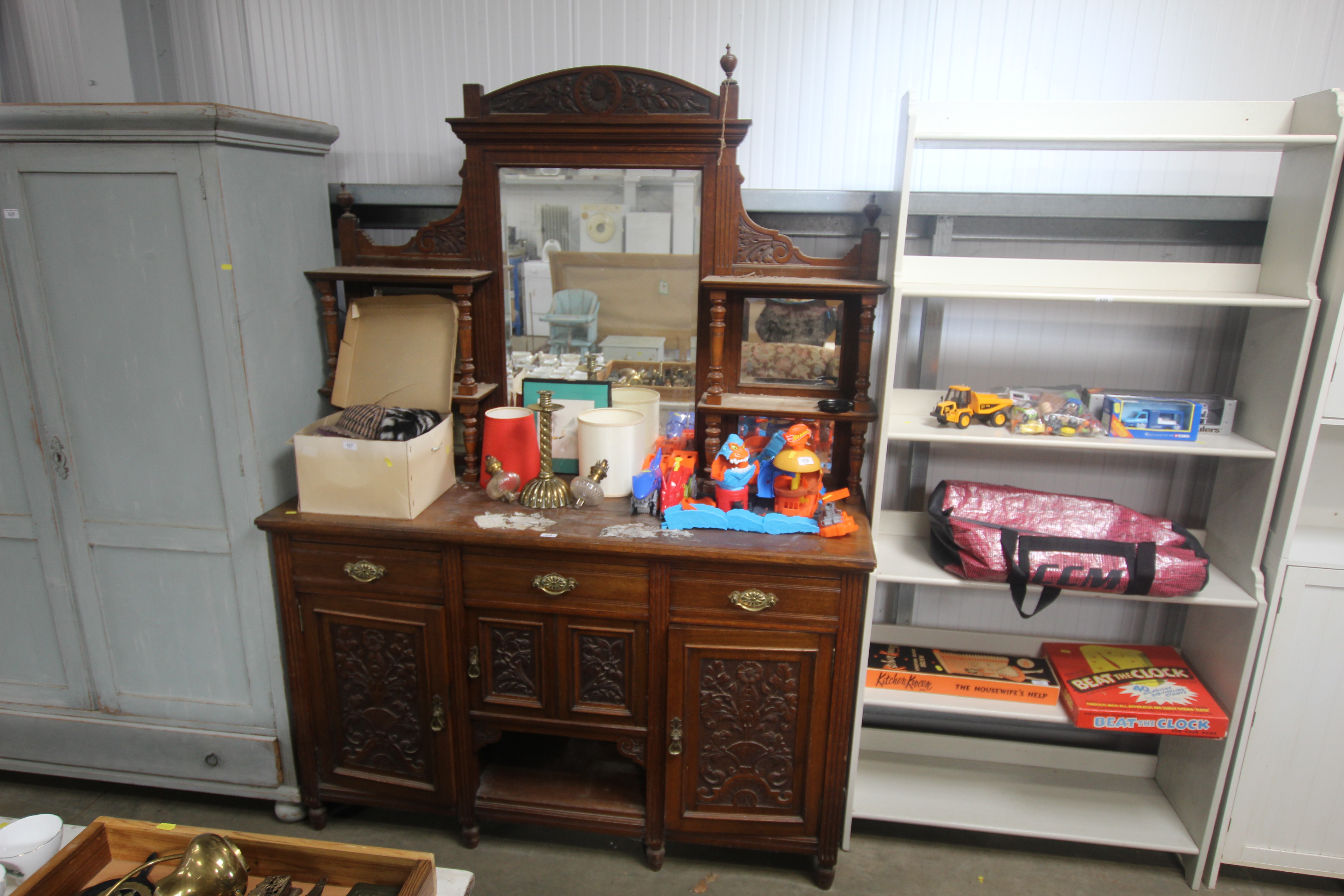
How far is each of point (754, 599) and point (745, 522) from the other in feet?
0.69

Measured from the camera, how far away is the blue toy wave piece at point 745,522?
2.07 m

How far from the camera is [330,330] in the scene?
2.39 m

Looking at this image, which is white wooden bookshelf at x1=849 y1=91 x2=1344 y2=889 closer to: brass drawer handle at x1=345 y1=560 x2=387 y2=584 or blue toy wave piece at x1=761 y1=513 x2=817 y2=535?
blue toy wave piece at x1=761 y1=513 x2=817 y2=535

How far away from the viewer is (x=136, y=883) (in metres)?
1.25

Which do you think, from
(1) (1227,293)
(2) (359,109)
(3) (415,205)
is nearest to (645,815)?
(3) (415,205)

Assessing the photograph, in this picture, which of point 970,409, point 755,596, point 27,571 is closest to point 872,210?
point 970,409

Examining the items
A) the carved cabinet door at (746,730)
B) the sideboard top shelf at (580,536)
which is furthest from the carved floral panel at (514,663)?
the carved cabinet door at (746,730)

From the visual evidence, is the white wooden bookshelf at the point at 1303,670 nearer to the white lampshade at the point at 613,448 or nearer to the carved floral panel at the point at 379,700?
the white lampshade at the point at 613,448

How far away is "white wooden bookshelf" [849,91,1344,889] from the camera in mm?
1968

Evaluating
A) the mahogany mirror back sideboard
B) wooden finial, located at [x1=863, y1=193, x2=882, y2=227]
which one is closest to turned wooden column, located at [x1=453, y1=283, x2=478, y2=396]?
the mahogany mirror back sideboard

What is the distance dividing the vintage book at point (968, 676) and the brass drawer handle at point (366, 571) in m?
1.43

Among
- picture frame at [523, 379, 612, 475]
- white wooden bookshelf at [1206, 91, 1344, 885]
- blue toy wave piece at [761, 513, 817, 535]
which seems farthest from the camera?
picture frame at [523, 379, 612, 475]

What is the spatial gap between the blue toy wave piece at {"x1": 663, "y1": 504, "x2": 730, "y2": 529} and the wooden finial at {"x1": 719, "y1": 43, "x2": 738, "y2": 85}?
117 centimetres

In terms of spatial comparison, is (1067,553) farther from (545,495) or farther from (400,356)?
(400,356)
